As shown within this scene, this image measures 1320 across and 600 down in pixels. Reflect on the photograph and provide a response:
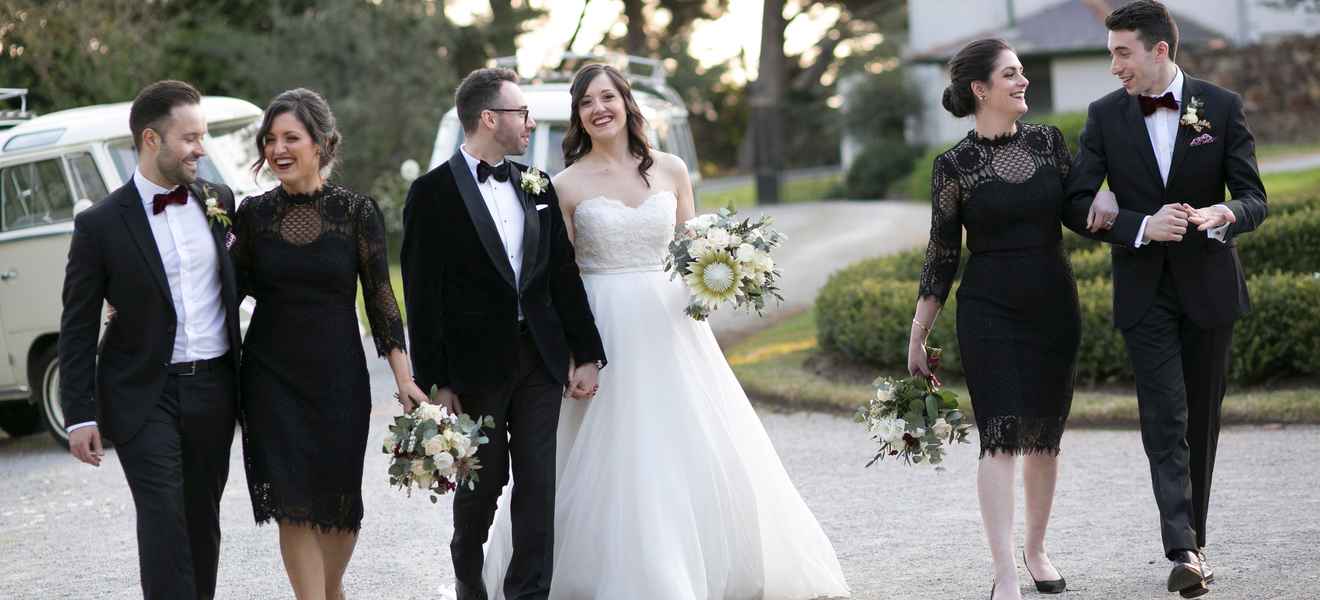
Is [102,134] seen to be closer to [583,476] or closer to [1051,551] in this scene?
[583,476]

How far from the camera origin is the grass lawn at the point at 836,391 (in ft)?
33.4

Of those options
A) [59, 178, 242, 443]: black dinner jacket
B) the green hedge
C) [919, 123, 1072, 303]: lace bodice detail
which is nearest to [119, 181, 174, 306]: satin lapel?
[59, 178, 242, 443]: black dinner jacket

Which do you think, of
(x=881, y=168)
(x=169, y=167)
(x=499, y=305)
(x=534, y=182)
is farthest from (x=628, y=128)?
(x=881, y=168)

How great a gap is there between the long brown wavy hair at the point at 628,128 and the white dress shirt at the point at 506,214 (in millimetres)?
549

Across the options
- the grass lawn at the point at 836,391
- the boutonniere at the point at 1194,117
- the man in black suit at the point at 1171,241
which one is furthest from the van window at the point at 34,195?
the boutonniere at the point at 1194,117

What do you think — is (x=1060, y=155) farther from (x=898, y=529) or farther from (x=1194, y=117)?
(x=898, y=529)

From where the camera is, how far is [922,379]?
249 inches

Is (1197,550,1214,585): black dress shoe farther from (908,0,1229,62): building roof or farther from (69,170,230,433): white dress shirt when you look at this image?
(908,0,1229,62): building roof

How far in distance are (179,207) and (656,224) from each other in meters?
1.90

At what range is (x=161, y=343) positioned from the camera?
533cm

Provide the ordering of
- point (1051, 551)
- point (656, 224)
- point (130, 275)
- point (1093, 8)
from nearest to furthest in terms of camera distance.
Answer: point (130, 275), point (656, 224), point (1051, 551), point (1093, 8)

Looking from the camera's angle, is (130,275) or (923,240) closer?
(130,275)

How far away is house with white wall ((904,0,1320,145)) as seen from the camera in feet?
124

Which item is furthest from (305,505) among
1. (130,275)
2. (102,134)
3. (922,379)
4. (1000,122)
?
(102,134)
